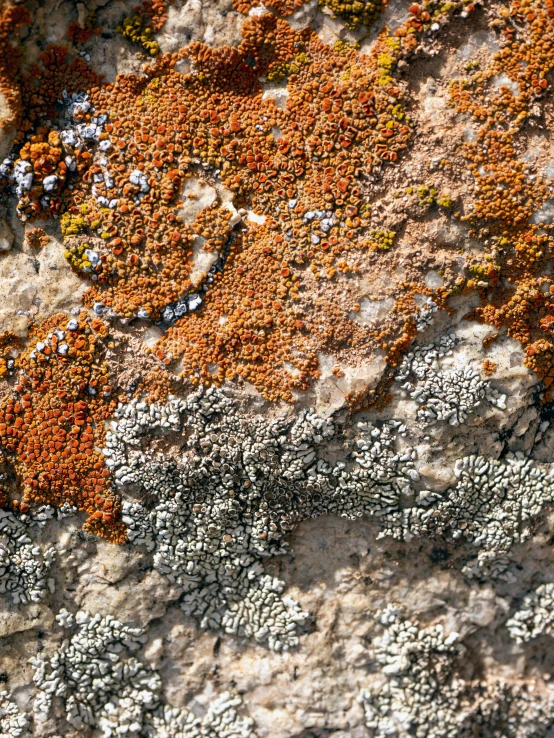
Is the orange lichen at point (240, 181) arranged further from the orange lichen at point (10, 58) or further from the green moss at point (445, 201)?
the green moss at point (445, 201)

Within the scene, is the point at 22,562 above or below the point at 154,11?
below

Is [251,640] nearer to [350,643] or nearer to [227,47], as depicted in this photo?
[350,643]

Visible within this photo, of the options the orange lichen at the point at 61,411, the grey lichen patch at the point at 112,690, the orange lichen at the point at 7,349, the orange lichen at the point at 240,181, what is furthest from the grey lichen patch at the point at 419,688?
the orange lichen at the point at 7,349

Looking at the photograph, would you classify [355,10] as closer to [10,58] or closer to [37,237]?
[10,58]

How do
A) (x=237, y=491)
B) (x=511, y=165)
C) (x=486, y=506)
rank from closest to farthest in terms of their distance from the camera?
(x=511, y=165)
(x=237, y=491)
(x=486, y=506)

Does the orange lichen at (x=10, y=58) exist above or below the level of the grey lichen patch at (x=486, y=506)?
above

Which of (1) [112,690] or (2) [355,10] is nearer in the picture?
(2) [355,10]

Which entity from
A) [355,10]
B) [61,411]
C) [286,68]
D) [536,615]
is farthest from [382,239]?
[536,615]
